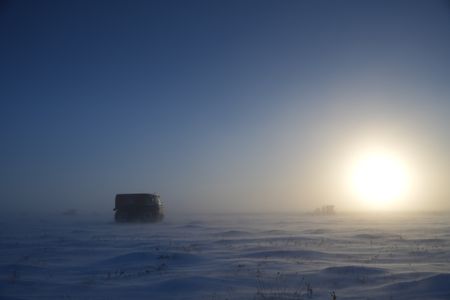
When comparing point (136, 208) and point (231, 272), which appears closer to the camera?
point (231, 272)

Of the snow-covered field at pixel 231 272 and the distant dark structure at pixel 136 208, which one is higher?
the distant dark structure at pixel 136 208

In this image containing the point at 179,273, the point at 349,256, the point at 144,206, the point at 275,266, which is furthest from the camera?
the point at 144,206

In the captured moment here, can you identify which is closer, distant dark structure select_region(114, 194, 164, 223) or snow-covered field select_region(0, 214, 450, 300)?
snow-covered field select_region(0, 214, 450, 300)

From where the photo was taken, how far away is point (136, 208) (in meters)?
41.4

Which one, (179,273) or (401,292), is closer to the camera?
(401,292)

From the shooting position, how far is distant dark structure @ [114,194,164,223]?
41250 millimetres

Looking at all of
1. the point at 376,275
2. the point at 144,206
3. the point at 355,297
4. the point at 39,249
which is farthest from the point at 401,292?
the point at 144,206

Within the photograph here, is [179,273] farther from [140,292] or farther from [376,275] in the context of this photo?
[376,275]

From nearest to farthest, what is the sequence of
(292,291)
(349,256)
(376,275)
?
1. (292,291)
2. (376,275)
3. (349,256)

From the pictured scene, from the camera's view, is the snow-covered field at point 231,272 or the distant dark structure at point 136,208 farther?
the distant dark structure at point 136,208

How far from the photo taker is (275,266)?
12711mm

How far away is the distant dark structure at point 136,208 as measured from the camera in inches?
1624

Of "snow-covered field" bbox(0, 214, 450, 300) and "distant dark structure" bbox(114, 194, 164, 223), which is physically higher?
"distant dark structure" bbox(114, 194, 164, 223)

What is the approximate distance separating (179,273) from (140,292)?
90.7 inches
